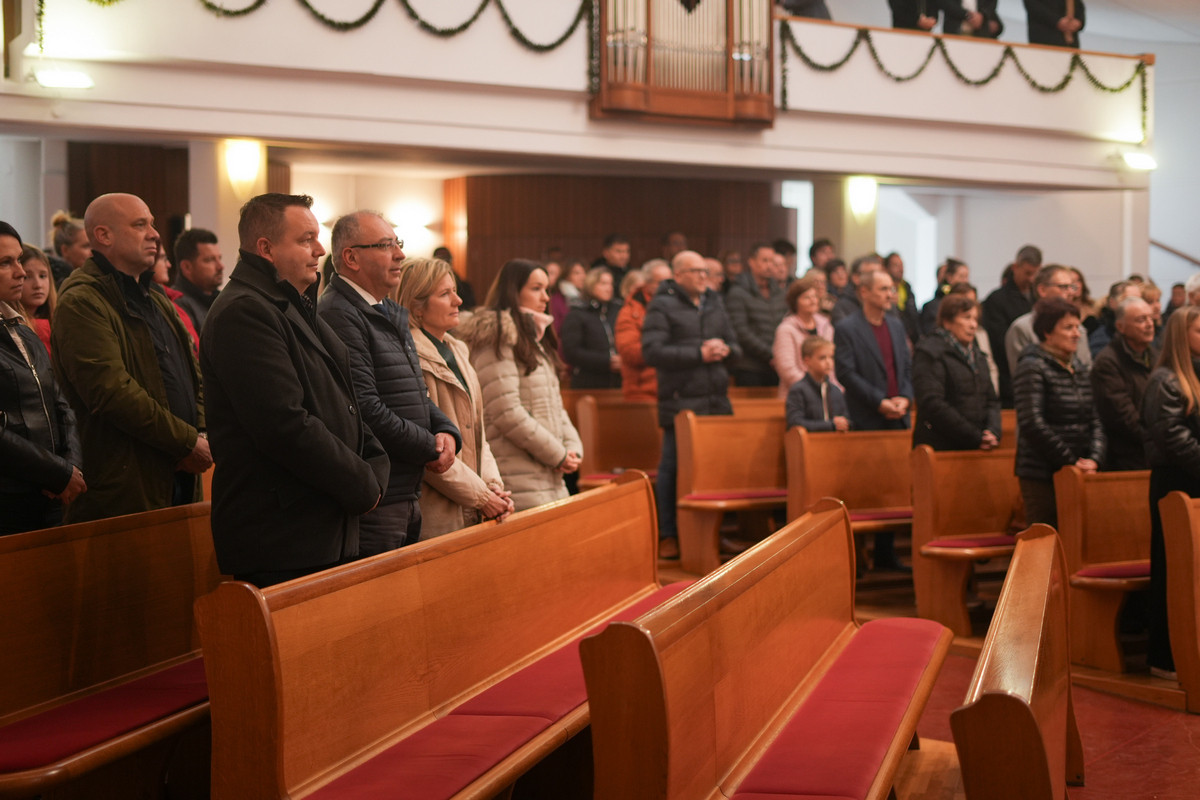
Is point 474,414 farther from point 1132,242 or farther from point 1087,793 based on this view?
point 1132,242

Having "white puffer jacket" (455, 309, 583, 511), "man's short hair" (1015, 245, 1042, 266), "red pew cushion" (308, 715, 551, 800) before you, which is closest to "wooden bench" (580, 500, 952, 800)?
"red pew cushion" (308, 715, 551, 800)

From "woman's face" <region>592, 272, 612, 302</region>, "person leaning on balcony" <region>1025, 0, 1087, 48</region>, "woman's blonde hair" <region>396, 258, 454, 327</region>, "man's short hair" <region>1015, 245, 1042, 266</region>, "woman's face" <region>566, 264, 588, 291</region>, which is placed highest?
"person leaning on balcony" <region>1025, 0, 1087, 48</region>

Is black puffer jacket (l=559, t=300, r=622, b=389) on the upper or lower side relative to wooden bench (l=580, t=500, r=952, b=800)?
upper

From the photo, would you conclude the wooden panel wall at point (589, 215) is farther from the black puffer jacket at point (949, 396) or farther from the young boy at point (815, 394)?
the black puffer jacket at point (949, 396)

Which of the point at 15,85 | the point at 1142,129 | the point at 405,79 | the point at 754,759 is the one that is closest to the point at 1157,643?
the point at 754,759

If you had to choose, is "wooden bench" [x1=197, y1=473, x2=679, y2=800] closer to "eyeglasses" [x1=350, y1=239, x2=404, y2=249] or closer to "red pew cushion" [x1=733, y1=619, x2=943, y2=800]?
"red pew cushion" [x1=733, y1=619, x2=943, y2=800]

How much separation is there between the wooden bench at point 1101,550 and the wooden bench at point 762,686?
136cm

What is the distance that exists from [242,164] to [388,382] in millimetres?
6365

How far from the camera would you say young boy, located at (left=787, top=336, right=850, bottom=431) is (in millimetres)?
5906

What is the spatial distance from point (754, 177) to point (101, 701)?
34.0 ft

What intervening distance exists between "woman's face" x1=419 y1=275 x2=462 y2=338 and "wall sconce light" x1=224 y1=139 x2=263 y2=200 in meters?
5.83

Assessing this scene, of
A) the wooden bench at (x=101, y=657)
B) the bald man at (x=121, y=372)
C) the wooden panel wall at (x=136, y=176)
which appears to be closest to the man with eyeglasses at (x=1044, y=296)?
the bald man at (x=121, y=372)

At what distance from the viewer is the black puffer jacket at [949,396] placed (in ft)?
17.3

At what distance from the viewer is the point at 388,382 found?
307cm
